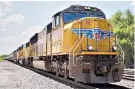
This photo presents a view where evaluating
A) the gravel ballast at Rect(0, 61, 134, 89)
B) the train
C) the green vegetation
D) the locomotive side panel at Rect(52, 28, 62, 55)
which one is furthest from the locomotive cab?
the green vegetation

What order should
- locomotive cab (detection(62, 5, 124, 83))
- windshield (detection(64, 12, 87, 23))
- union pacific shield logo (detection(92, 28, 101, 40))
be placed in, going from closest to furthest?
locomotive cab (detection(62, 5, 124, 83))
union pacific shield logo (detection(92, 28, 101, 40))
windshield (detection(64, 12, 87, 23))

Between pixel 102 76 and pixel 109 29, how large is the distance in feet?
8.07

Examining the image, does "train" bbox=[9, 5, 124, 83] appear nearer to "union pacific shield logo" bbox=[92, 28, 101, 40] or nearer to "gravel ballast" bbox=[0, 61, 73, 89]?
"union pacific shield logo" bbox=[92, 28, 101, 40]

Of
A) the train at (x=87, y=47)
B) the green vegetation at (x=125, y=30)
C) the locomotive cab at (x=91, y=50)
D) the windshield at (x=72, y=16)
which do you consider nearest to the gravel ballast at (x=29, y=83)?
the train at (x=87, y=47)

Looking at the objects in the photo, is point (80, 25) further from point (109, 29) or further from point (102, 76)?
point (102, 76)

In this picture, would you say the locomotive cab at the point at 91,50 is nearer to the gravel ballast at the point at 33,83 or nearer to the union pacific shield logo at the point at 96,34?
the union pacific shield logo at the point at 96,34

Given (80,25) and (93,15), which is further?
(93,15)

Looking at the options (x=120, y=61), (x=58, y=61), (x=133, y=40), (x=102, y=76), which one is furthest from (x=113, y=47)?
(x=133, y=40)

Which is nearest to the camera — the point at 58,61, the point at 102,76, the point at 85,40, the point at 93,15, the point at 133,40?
the point at 102,76

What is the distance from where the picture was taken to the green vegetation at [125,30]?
171 feet

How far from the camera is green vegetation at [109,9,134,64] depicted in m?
52.0

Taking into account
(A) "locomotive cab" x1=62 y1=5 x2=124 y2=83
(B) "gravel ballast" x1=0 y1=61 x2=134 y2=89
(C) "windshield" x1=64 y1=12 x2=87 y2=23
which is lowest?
(B) "gravel ballast" x1=0 y1=61 x2=134 y2=89

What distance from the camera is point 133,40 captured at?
52.7 metres

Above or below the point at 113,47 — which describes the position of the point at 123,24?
above
